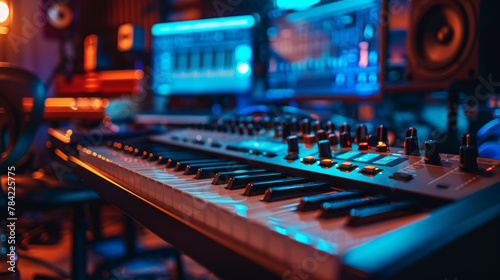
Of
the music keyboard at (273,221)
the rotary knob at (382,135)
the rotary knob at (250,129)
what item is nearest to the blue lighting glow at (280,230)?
the music keyboard at (273,221)

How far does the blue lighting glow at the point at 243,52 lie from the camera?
6.02 ft

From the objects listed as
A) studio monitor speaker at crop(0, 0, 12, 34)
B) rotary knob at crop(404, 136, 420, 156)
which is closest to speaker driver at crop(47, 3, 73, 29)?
studio monitor speaker at crop(0, 0, 12, 34)

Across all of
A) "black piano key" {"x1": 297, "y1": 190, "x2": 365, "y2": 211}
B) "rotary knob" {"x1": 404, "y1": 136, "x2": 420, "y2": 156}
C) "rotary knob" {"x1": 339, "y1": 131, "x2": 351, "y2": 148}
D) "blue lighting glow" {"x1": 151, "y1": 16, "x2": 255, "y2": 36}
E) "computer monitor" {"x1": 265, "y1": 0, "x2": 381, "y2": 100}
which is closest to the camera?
"black piano key" {"x1": 297, "y1": 190, "x2": 365, "y2": 211}

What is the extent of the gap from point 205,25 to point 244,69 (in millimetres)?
350

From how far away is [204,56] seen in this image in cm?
201

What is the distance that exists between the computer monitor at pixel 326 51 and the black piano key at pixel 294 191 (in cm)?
87

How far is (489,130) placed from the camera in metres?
0.75

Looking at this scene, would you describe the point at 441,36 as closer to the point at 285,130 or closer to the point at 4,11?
the point at 285,130

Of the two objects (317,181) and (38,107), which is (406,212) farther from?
(38,107)

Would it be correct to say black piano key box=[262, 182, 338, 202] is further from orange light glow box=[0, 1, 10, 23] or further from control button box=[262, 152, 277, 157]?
orange light glow box=[0, 1, 10, 23]

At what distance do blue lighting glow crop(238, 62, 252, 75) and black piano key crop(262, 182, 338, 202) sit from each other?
1.33 metres

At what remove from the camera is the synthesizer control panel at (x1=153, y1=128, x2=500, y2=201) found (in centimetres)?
50

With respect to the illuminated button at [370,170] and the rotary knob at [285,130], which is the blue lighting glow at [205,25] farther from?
the illuminated button at [370,170]

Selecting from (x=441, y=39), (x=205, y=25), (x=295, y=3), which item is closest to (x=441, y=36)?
(x=441, y=39)
